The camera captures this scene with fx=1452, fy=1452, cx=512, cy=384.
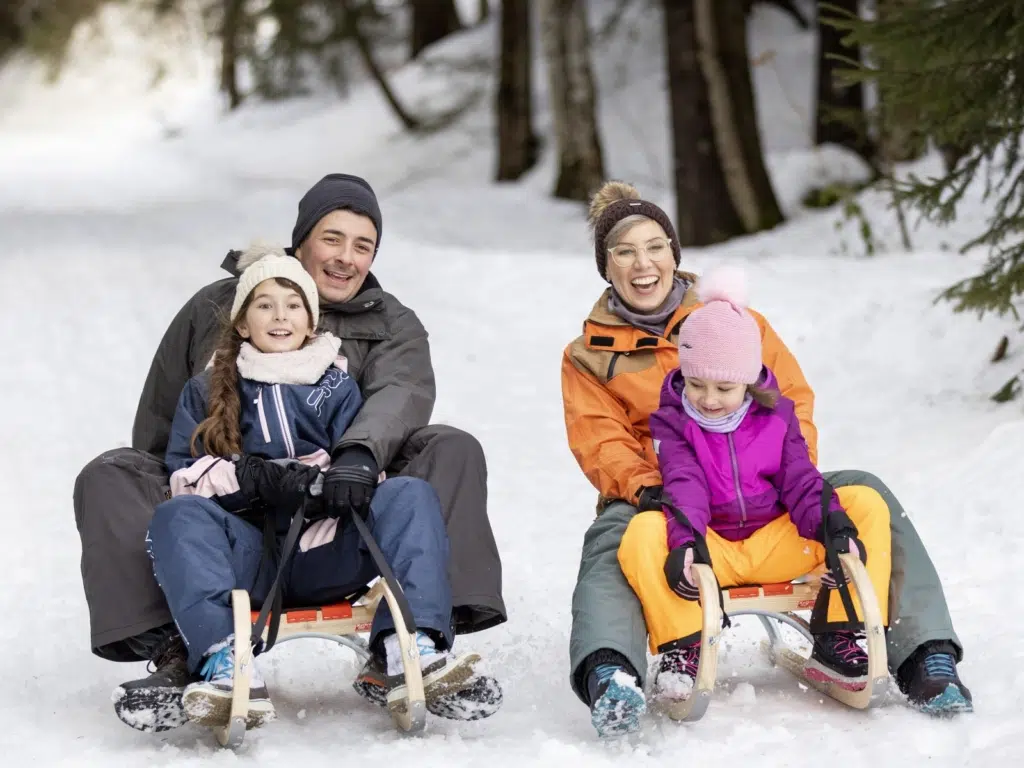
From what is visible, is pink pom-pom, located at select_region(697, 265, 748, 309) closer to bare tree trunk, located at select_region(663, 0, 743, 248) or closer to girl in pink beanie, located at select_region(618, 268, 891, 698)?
girl in pink beanie, located at select_region(618, 268, 891, 698)

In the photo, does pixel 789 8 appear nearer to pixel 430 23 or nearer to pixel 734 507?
pixel 430 23

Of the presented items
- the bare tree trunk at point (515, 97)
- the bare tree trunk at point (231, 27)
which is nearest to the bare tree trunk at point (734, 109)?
the bare tree trunk at point (515, 97)

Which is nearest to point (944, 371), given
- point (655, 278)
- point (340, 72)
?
point (655, 278)

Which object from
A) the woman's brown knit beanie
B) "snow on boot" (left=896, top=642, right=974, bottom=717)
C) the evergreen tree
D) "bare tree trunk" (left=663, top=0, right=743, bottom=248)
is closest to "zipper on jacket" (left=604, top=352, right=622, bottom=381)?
the woman's brown knit beanie

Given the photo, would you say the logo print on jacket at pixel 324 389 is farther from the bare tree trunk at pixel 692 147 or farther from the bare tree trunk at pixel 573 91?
the bare tree trunk at pixel 573 91

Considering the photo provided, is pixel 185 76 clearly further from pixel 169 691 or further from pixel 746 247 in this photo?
pixel 169 691

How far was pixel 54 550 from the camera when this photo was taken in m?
5.97

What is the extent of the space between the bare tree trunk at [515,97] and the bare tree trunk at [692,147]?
15.7ft

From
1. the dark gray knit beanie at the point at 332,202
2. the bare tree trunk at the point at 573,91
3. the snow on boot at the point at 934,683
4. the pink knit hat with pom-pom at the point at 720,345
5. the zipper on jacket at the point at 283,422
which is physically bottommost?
the snow on boot at the point at 934,683

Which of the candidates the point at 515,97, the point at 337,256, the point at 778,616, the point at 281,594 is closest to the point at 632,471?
the point at 778,616

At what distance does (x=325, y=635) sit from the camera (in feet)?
12.2

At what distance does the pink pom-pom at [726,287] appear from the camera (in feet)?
13.1

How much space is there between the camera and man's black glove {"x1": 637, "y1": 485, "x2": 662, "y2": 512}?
3.80m

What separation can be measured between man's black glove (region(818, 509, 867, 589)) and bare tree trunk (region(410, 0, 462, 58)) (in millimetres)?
20642
